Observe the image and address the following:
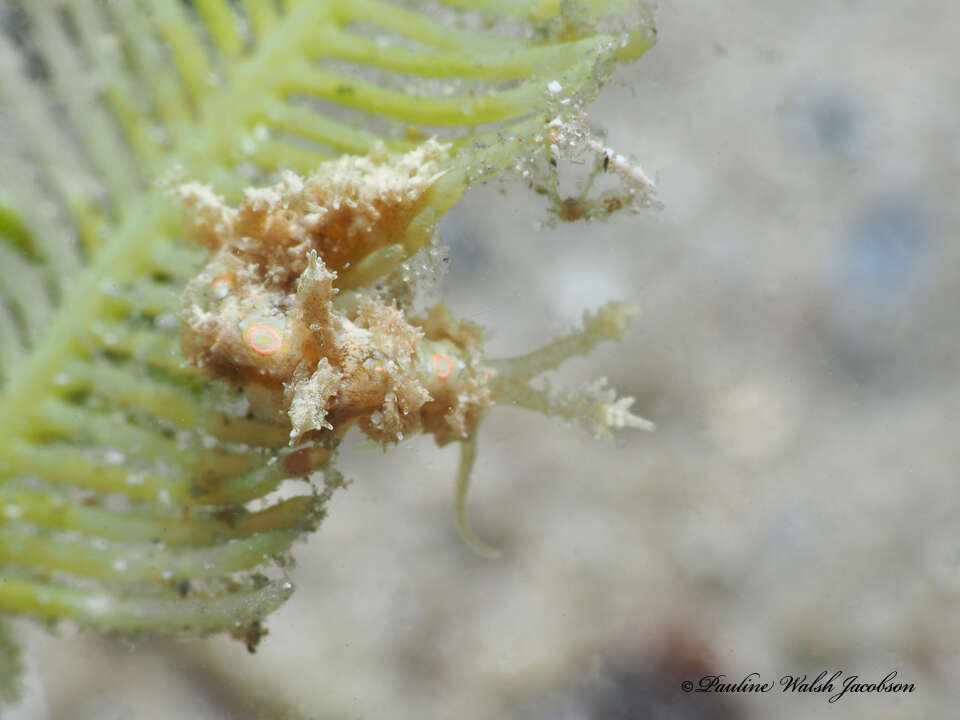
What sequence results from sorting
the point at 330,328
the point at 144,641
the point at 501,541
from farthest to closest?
1. the point at 501,541
2. the point at 144,641
3. the point at 330,328

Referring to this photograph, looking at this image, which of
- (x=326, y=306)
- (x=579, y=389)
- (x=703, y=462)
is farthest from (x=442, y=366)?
(x=703, y=462)

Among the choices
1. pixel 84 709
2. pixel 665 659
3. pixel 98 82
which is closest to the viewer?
pixel 98 82

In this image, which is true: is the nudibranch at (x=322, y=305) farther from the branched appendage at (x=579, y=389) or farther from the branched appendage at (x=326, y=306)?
the branched appendage at (x=579, y=389)

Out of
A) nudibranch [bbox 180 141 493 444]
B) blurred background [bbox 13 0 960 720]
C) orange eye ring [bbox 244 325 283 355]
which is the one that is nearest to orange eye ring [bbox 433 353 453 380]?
nudibranch [bbox 180 141 493 444]

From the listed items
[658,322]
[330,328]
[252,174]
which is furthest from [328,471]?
[658,322]

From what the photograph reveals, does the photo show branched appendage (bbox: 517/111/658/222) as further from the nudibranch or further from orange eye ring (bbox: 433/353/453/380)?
orange eye ring (bbox: 433/353/453/380)

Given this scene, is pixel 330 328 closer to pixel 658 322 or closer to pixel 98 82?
pixel 98 82
